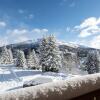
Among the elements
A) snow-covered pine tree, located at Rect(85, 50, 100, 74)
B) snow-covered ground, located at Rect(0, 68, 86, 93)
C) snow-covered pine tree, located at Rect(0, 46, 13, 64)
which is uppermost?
snow-covered pine tree, located at Rect(0, 46, 13, 64)

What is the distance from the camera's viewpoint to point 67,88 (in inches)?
52.2

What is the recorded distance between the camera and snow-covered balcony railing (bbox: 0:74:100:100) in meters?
1.08

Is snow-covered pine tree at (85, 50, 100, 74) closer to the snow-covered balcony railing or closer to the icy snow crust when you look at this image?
the icy snow crust

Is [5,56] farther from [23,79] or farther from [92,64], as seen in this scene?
[23,79]

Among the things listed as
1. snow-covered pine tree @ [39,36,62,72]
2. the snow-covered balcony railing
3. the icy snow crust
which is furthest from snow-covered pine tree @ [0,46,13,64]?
the snow-covered balcony railing

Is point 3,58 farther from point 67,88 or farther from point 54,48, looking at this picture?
point 67,88

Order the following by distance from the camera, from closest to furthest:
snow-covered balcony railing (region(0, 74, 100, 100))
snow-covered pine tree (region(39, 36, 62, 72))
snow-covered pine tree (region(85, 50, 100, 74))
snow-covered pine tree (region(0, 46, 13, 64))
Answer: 1. snow-covered balcony railing (region(0, 74, 100, 100))
2. snow-covered pine tree (region(39, 36, 62, 72))
3. snow-covered pine tree (region(85, 50, 100, 74))
4. snow-covered pine tree (region(0, 46, 13, 64))

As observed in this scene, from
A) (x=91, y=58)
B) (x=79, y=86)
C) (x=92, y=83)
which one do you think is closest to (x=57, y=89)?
(x=79, y=86)

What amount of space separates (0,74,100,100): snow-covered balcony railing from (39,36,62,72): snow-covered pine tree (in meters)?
41.2

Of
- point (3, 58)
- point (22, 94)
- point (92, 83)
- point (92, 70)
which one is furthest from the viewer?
point (3, 58)

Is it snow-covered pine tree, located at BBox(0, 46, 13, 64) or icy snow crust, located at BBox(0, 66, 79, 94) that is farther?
snow-covered pine tree, located at BBox(0, 46, 13, 64)

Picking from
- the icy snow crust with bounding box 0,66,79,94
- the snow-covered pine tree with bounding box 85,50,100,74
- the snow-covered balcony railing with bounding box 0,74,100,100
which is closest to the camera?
the snow-covered balcony railing with bounding box 0,74,100,100

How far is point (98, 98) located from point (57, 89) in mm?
421

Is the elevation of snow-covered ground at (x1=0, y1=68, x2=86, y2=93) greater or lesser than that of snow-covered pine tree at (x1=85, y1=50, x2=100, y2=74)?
lesser
